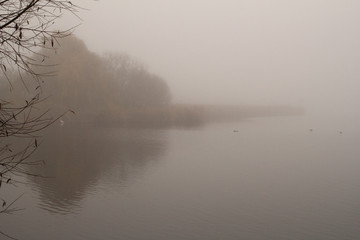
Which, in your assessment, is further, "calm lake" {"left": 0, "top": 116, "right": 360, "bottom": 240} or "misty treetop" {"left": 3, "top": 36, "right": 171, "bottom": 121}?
"misty treetop" {"left": 3, "top": 36, "right": 171, "bottom": 121}

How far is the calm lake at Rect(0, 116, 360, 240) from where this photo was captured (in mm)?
12633

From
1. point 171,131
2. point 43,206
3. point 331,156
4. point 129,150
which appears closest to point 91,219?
point 43,206

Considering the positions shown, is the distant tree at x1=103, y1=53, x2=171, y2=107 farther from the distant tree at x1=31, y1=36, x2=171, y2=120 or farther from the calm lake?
the calm lake

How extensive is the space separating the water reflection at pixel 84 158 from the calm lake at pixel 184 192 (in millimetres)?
72

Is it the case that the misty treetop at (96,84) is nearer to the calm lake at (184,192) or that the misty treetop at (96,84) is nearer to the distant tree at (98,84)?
the distant tree at (98,84)

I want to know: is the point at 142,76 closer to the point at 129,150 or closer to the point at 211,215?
the point at 129,150

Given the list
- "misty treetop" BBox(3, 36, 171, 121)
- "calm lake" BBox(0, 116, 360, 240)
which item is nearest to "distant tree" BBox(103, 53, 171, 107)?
"misty treetop" BBox(3, 36, 171, 121)

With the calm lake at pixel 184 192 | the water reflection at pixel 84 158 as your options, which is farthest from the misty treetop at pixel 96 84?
the calm lake at pixel 184 192

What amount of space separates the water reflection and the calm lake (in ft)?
0.24

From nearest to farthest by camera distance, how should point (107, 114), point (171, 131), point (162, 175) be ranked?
point (162, 175), point (171, 131), point (107, 114)

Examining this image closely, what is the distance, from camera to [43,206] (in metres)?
14.4

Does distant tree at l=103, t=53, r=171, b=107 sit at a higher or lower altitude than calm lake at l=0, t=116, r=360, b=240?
higher

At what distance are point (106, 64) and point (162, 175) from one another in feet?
112

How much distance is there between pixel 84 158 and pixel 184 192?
31.5ft
